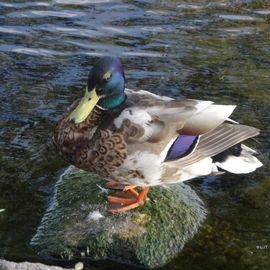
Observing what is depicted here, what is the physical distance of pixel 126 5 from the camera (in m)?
9.62

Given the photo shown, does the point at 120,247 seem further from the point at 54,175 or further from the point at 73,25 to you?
the point at 73,25

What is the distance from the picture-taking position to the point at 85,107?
501 cm

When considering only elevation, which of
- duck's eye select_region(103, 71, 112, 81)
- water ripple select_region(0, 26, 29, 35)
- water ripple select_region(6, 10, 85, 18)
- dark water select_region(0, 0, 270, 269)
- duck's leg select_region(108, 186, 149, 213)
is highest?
duck's eye select_region(103, 71, 112, 81)

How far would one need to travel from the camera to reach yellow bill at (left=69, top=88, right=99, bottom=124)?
16.4 feet

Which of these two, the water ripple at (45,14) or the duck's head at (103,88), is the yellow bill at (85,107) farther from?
the water ripple at (45,14)

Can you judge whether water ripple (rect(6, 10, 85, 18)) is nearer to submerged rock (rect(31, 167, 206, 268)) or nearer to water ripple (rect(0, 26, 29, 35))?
water ripple (rect(0, 26, 29, 35))

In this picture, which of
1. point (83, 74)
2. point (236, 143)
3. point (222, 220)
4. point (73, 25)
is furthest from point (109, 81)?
point (73, 25)

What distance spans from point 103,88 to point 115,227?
37.5 inches

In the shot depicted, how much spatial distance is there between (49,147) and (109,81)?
1.64 m

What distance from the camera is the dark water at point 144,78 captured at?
5.40 meters

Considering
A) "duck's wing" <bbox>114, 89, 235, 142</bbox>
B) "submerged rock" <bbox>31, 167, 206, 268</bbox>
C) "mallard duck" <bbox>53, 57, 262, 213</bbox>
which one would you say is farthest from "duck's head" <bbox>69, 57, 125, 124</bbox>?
"submerged rock" <bbox>31, 167, 206, 268</bbox>

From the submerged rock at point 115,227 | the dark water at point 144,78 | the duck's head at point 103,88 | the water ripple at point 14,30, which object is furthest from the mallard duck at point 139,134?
the water ripple at point 14,30

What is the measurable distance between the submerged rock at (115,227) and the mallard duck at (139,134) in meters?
0.20

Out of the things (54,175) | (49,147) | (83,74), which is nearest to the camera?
(54,175)
